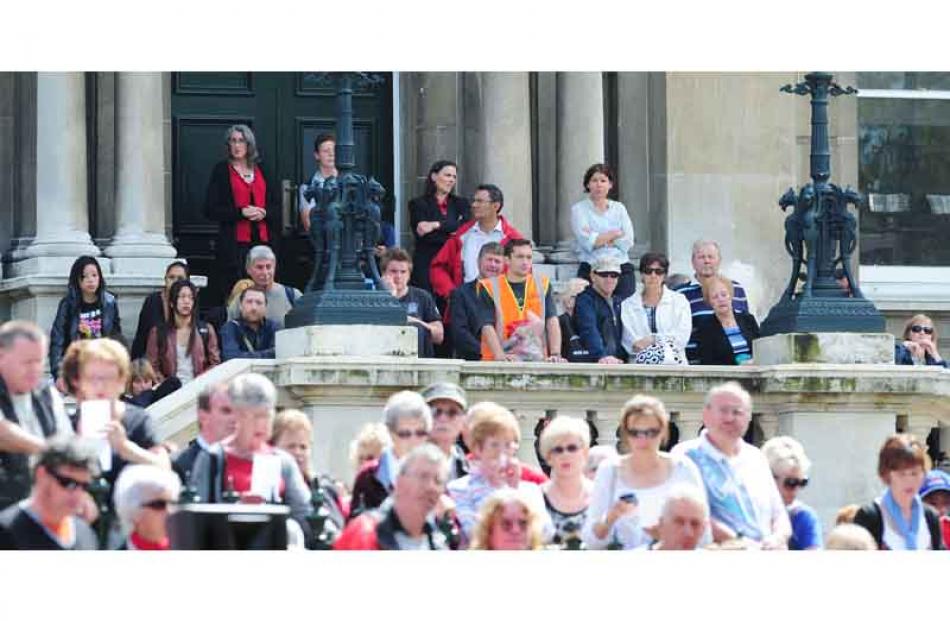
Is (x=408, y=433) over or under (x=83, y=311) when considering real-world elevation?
under

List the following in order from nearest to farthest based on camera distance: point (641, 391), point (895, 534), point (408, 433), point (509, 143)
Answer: point (408, 433) → point (895, 534) → point (641, 391) → point (509, 143)

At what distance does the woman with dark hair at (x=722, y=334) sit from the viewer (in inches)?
843

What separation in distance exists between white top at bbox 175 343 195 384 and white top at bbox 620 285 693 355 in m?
2.52

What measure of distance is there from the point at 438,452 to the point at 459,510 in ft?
2.82

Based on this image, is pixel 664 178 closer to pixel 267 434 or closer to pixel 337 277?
pixel 337 277

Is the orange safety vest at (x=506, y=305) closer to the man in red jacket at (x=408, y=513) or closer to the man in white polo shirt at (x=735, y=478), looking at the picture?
the man in white polo shirt at (x=735, y=478)

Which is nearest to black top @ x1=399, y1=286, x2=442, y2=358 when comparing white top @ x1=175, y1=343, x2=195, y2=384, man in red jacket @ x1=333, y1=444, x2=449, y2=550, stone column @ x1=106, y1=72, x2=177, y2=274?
white top @ x1=175, y1=343, x2=195, y2=384

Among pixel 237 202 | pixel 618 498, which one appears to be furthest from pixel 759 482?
pixel 237 202

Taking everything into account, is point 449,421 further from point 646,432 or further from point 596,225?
point 596,225

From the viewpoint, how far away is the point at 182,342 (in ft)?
69.3

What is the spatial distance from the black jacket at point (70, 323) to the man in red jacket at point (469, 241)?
6.62ft

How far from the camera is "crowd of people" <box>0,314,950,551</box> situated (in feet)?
49.6

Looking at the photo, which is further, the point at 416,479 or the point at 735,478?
the point at 735,478

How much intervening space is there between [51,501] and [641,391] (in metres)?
6.25
